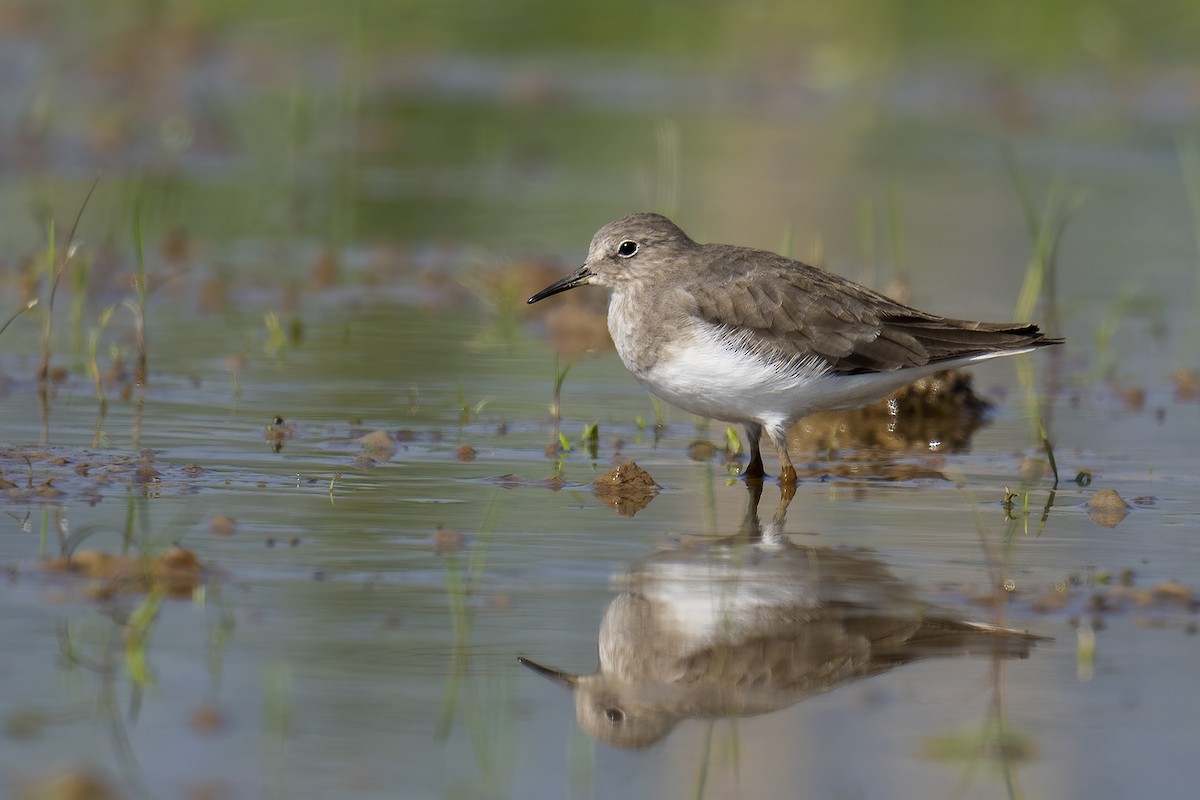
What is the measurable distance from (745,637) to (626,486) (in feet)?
6.59

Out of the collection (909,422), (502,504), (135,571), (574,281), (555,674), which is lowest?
(555,674)

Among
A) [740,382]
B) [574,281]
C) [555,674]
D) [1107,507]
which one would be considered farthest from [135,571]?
[1107,507]

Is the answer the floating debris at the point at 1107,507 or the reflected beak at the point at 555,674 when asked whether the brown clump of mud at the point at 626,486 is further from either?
the reflected beak at the point at 555,674

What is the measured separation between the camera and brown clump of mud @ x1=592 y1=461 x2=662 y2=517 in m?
7.47

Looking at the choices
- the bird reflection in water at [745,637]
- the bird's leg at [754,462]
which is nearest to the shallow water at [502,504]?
the bird reflection in water at [745,637]

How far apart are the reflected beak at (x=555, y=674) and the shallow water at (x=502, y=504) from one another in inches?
1.3

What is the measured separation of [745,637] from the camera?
5.59 meters

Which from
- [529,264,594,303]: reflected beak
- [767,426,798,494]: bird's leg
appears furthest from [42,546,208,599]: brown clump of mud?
[529,264,594,303]: reflected beak

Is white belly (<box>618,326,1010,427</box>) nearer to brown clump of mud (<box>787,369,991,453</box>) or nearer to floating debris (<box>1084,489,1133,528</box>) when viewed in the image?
brown clump of mud (<box>787,369,991,453</box>)

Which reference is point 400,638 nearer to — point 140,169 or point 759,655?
point 759,655

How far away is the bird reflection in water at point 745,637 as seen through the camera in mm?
5125

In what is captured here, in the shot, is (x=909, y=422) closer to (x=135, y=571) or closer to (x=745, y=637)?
(x=745, y=637)

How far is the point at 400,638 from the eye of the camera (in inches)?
216

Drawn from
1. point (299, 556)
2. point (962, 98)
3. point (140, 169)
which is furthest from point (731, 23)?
point (299, 556)
